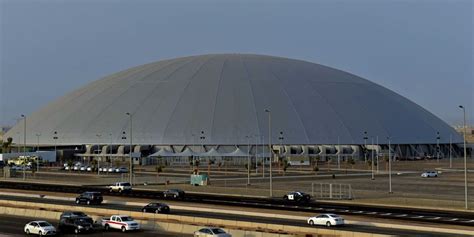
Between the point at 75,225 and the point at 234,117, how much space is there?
10116 cm

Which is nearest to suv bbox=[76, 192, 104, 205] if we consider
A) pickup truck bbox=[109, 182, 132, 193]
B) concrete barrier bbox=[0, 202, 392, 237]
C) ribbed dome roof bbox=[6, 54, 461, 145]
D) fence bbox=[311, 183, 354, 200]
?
concrete barrier bbox=[0, 202, 392, 237]

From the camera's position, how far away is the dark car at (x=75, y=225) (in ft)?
126

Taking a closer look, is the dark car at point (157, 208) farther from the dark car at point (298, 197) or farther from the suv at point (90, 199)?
the dark car at point (298, 197)

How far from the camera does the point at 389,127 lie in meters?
150

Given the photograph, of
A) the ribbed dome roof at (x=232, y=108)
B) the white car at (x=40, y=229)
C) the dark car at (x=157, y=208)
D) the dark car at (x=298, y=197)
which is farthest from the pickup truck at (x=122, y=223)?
the ribbed dome roof at (x=232, y=108)

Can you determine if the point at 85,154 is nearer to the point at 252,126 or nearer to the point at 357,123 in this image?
the point at 252,126

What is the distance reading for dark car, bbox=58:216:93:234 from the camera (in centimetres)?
3838

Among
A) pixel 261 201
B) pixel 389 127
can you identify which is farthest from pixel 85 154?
pixel 261 201

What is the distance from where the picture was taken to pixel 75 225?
3856cm

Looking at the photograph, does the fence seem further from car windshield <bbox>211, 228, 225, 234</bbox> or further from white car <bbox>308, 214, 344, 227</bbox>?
car windshield <bbox>211, 228, 225, 234</bbox>

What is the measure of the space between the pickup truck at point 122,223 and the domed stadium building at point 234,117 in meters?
88.3

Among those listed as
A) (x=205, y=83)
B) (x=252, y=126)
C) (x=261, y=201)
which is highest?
(x=205, y=83)

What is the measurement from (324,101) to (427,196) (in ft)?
277

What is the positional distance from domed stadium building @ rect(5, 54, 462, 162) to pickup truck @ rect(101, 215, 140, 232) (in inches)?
3475
